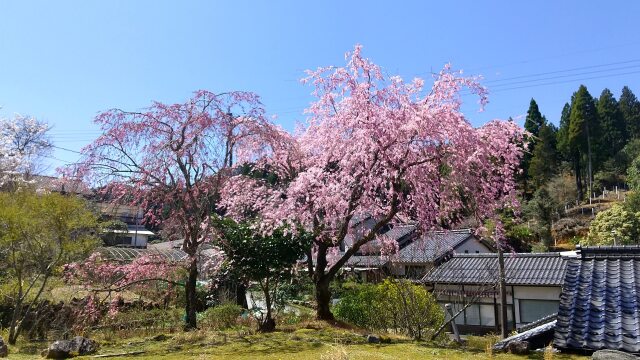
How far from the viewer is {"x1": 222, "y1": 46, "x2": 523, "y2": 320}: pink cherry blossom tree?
28.5 ft

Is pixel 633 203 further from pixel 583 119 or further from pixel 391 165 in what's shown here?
pixel 391 165

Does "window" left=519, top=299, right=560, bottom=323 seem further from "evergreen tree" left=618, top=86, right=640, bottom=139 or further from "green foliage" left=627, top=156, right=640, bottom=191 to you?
"evergreen tree" left=618, top=86, right=640, bottom=139

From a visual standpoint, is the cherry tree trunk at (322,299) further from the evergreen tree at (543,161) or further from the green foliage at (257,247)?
the evergreen tree at (543,161)

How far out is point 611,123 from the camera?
4319cm

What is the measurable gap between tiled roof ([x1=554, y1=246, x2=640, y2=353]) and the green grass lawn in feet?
4.00

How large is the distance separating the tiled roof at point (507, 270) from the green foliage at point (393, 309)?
8.17 meters

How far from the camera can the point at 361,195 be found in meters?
9.41

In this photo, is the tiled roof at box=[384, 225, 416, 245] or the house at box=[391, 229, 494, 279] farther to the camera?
the house at box=[391, 229, 494, 279]

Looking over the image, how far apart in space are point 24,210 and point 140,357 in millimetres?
4875

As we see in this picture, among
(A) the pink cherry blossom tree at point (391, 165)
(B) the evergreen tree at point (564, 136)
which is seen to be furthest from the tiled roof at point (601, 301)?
(B) the evergreen tree at point (564, 136)

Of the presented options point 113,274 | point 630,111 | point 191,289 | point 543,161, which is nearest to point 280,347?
point 191,289

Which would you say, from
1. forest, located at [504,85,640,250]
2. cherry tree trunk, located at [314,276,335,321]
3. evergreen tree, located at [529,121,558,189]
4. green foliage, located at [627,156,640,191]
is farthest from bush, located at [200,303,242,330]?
evergreen tree, located at [529,121,558,189]

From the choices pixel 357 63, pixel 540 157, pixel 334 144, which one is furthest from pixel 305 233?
pixel 540 157

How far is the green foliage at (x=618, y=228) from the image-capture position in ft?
83.2
